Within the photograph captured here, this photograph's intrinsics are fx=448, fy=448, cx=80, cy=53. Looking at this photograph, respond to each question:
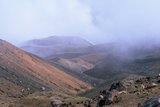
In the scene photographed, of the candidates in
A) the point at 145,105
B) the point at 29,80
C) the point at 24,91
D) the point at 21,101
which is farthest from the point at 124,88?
the point at 29,80

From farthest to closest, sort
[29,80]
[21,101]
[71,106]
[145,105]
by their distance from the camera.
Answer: [29,80] → [21,101] → [71,106] → [145,105]

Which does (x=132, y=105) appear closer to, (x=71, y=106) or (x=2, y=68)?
(x=71, y=106)

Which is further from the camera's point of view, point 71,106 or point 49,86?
point 49,86

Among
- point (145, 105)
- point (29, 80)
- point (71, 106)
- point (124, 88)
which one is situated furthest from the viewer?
point (29, 80)

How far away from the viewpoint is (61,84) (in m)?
199

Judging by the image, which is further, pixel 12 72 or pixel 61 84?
pixel 61 84

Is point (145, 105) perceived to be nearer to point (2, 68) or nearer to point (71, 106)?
point (71, 106)

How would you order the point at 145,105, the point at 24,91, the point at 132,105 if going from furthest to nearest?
the point at 24,91, the point at 132,105, the point at 145,105

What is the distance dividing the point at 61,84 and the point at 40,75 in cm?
1015

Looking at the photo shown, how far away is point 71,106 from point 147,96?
15.8m

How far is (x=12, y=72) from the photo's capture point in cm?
17238

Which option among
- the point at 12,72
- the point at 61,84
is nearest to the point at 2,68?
the point at 12,72

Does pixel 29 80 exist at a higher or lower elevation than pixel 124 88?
higher

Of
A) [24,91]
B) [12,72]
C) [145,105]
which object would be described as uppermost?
[12,72]
